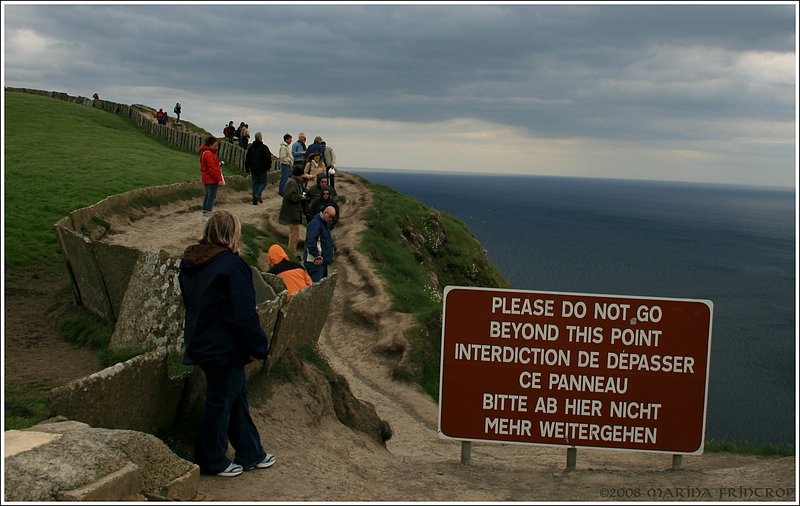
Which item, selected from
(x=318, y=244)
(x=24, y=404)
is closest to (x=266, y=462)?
(x=24, y=404)

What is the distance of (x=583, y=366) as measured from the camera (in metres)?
8.61

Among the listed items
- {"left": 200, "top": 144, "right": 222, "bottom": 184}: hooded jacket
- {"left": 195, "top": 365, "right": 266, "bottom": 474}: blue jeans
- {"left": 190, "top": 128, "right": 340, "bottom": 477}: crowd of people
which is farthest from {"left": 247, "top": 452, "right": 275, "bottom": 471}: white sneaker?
{"left": 200, "top": 144, "right": 222, "bottom": 184}: hooded jacket

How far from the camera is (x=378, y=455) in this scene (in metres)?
9.12

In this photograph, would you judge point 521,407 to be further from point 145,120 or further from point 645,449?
point 145,120

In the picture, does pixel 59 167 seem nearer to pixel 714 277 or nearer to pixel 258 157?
pixel 258 157

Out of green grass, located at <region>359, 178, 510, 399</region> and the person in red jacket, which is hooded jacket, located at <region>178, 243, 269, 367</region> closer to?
green grass, located at <region>359, 178, 510, 399</region>

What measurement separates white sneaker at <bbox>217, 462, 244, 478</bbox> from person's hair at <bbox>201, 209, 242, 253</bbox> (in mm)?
1875

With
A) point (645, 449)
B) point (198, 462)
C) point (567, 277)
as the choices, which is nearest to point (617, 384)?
point (645, 449)

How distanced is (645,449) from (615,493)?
54.8 inches

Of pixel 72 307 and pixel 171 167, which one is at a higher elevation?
pixel 171 167

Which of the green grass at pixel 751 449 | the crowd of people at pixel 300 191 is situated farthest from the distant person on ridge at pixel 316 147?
the green grass at pixel 751 449

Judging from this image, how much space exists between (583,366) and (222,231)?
4.19 metres

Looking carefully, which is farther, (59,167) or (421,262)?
(59,167)

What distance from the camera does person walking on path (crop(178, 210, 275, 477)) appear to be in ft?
21.8
